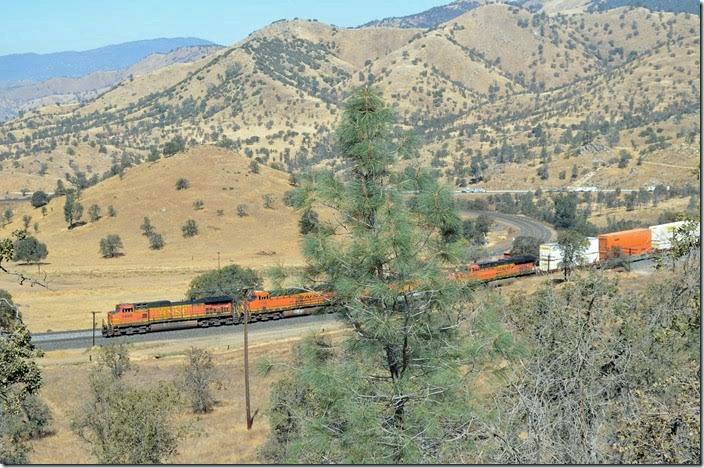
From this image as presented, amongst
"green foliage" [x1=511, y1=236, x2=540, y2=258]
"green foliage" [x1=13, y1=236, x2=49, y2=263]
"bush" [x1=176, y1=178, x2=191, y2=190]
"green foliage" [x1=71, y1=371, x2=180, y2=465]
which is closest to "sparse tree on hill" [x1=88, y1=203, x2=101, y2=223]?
"bush" [x1=176, y1=178, x2=191, y2=190]

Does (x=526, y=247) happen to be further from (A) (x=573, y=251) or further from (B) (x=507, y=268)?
(B) (x=507, y=268)

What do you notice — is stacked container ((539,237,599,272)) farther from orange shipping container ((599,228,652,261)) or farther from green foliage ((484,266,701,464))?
green foliage ((484,266,701,464))

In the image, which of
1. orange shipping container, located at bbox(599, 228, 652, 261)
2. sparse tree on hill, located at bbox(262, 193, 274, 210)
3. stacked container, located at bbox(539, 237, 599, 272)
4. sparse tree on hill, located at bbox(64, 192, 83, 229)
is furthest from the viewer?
sparse tree on hill, located at bbox(262, 193, 274, 210)

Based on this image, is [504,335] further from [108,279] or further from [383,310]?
[108,279]

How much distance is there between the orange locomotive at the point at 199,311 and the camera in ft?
174

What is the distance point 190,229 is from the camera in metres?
96.8

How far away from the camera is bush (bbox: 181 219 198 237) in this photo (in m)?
96.5

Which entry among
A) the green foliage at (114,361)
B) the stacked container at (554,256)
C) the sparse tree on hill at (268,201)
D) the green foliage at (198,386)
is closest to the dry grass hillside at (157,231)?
the sparse tree on hill at (268,201)

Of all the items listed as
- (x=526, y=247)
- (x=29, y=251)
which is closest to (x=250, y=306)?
(x=526, y=247)

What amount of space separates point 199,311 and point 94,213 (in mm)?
54362

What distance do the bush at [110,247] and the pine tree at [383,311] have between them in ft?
271

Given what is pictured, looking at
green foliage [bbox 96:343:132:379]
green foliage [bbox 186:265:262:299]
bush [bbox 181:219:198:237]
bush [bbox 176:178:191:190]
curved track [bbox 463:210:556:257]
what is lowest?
green foliage [bbox 96:343:132:379]

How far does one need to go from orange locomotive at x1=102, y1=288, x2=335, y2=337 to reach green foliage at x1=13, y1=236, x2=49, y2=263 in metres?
29.3

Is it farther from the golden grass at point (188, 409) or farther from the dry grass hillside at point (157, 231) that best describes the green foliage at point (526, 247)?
the golden grass at point (188, 409)
